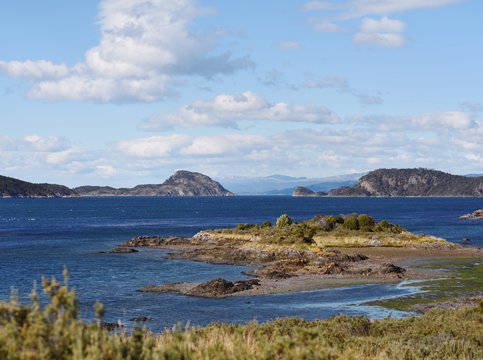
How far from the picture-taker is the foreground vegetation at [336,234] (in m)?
84.8

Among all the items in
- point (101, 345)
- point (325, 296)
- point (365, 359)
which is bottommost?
point (325, 296)

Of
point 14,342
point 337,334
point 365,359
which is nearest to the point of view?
point 14,342

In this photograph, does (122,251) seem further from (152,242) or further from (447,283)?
(447,283)

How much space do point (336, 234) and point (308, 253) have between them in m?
20.3

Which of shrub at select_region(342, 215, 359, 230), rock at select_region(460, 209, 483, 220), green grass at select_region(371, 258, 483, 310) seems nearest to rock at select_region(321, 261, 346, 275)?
green grass at select_region(371, 258, 483, 310)

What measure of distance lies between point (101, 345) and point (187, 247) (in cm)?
8288

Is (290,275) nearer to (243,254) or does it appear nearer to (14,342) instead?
(243,254)

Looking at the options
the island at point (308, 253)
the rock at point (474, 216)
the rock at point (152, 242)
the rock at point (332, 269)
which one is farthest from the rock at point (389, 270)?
the rock at point (474, 216)

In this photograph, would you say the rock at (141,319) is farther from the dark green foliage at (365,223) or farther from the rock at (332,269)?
the dark green foliage at (365,223)

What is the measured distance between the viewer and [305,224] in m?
96.8

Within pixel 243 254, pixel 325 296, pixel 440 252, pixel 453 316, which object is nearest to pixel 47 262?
pixel 243 254

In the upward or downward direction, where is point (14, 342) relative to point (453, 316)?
upward

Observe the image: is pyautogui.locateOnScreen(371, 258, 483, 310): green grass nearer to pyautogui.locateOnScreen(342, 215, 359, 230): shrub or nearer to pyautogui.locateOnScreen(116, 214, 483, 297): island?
pyautogui.locateOnScreen(116, 214, 483, 297): island

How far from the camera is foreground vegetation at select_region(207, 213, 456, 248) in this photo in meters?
84.8
